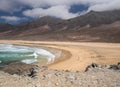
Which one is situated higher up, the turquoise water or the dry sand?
the dry sand

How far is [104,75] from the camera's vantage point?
10.7 metres

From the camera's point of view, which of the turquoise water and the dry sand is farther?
the turquoise water

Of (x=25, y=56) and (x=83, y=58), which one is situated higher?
(x=83, y=58)

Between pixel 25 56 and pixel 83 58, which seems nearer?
pixel 83 58

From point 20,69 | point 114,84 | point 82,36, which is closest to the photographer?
point 114,84

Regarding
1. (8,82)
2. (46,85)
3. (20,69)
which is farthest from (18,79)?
(20,69)

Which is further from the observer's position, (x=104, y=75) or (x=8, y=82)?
(x=104, y=75)

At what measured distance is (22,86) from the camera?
352 inches

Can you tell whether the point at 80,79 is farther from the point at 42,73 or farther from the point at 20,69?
the point at 20,69

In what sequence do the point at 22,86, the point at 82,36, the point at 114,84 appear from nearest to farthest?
1. the point at 22,86
2. the point at 114,84
3. the point at 82,36

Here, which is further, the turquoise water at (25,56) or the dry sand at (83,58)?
the turquoise water at (25,56)

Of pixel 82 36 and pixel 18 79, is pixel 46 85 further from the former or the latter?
pixel 82 36

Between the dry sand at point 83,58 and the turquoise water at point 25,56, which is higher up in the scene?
the dry sand at point 83,58

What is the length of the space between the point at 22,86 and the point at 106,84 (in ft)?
10.3
